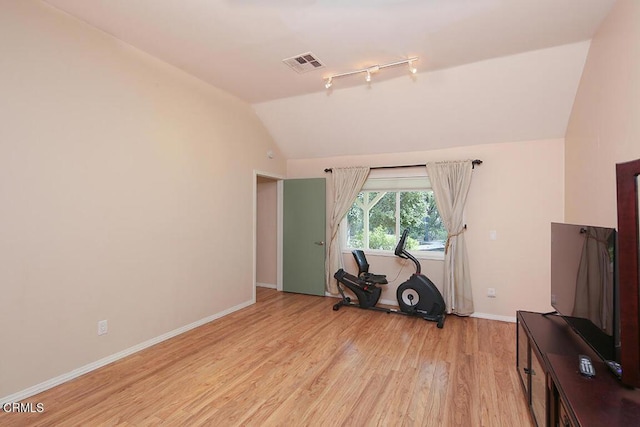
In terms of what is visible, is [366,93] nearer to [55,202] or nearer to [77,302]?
[55,202]

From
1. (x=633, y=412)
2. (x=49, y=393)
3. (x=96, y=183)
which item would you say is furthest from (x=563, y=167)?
(x=49, y=393)

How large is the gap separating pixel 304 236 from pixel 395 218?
158 centimetres

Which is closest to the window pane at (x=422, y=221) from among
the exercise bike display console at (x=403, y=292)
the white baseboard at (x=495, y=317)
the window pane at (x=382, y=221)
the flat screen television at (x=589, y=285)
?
the window pane at (x=382, y=221)

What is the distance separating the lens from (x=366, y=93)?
12.9 feet

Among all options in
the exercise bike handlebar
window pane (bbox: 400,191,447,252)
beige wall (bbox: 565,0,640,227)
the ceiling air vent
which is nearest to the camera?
beige wall (bbox: 565,0,640,227)

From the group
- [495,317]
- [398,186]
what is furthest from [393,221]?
[495,317]

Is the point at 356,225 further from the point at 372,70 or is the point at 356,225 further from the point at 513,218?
the point at 372,70

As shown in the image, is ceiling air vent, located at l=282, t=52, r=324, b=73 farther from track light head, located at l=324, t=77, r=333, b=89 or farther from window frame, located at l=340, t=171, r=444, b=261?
window frame, located at l=340, t=171, r=444, b=261

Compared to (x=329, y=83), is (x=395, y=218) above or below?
below

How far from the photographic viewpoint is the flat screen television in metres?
1.56

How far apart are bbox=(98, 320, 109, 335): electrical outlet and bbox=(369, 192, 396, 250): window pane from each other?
3583 millimetres

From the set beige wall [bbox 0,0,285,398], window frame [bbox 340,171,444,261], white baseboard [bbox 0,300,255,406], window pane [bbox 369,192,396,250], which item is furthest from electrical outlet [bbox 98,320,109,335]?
window pane [bbox 369,192,396,250]

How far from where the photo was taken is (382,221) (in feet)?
16.0

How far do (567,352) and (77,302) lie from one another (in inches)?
144
